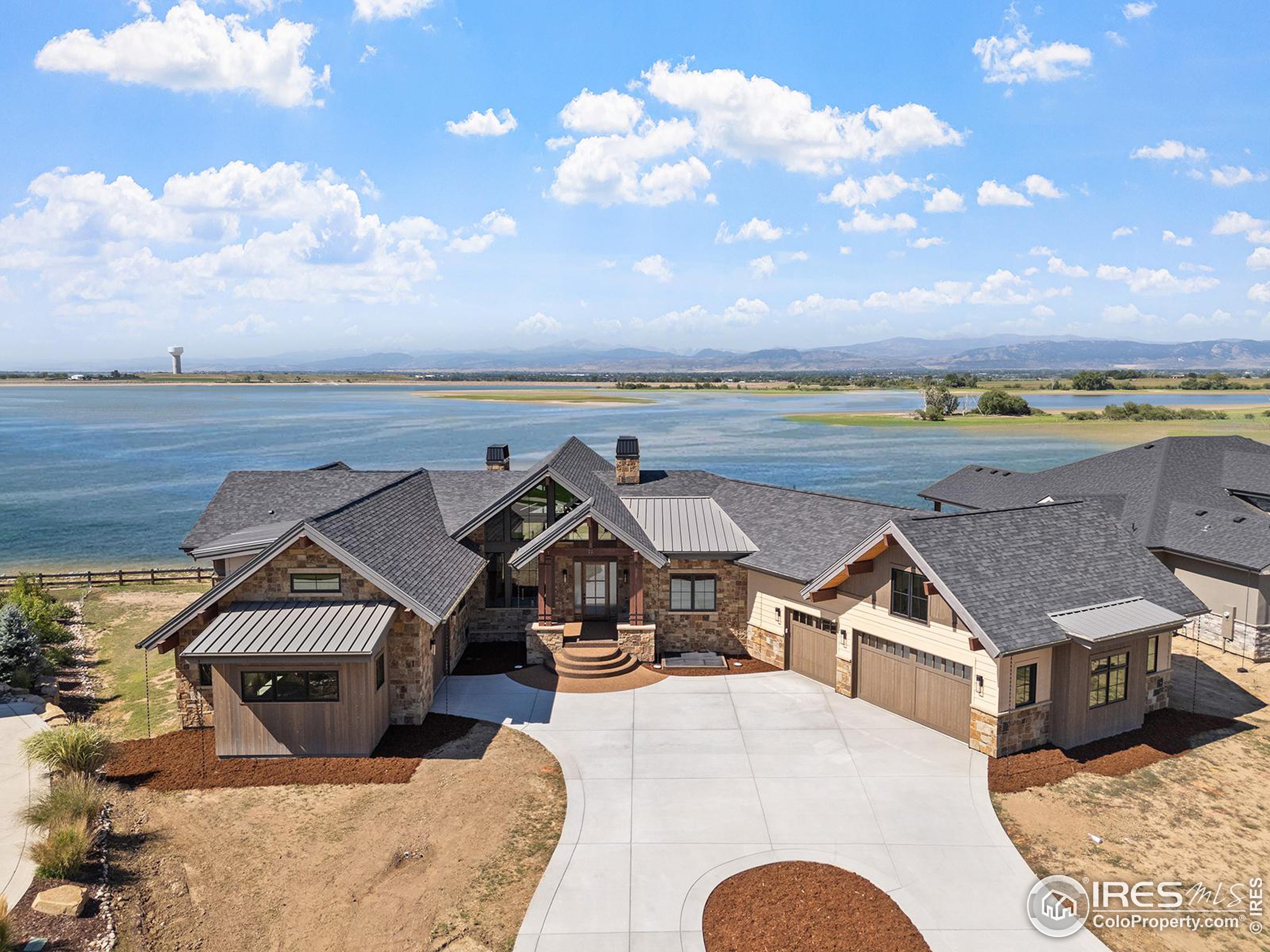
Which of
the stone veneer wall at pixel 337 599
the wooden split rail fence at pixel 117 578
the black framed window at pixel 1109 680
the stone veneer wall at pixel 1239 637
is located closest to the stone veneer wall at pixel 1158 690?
the black framed window at pixel 1109 680

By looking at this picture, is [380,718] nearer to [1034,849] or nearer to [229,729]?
[229,729]

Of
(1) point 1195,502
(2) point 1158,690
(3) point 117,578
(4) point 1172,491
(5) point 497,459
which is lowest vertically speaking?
(3) point 117,578

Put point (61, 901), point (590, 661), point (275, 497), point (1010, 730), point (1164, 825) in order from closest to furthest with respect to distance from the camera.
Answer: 1. point (61, 901)
2. point (1164, 825)
3. point (1010, 730)
4. point (590, 661)
5. point (275, 497)

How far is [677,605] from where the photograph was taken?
941 inches

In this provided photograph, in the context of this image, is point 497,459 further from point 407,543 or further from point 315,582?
point 315,582

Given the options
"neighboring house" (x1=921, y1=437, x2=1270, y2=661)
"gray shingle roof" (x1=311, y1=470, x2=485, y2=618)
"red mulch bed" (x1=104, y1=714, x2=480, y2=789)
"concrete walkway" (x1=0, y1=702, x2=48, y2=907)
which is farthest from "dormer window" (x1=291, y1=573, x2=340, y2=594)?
"neighboring house" (x1=921, y1=437, x2=1270, y2=661)

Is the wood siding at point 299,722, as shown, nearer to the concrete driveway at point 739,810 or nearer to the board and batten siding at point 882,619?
the concrete driveway at point 739,810

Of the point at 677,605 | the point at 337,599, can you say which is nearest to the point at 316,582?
the point at 337,599

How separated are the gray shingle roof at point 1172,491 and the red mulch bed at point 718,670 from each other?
11320mm

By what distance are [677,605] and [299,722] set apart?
1106 cm

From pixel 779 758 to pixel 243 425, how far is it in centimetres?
13559

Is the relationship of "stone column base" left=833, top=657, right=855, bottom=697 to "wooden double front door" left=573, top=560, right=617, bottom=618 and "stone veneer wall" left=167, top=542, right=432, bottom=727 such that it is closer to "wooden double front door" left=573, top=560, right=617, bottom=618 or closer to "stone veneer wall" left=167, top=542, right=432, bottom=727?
"wooden double front door" left=573, top=560, right=617, bottom=618

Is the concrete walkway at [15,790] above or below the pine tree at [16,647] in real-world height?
below

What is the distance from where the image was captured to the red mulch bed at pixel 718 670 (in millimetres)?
22094
